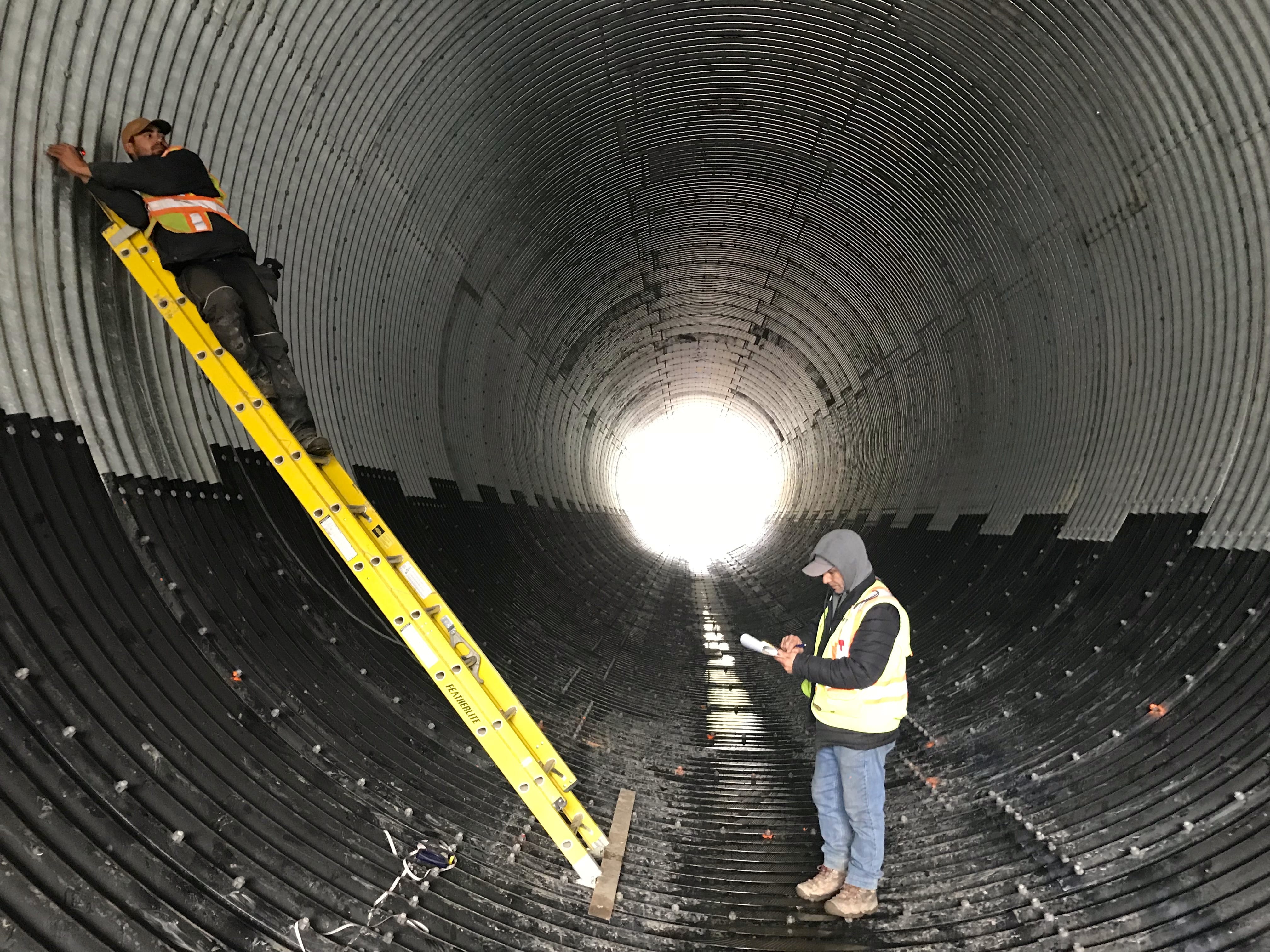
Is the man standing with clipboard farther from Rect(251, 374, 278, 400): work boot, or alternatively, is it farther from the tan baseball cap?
the tan baseball cap

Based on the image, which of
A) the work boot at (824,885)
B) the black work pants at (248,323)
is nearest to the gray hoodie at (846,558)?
the work boot at (824,885)

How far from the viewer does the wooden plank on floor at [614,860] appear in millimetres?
3979

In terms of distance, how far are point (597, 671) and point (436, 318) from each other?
3.51 m

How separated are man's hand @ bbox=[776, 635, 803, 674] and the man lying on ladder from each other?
7.95 ft

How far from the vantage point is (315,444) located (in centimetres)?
420

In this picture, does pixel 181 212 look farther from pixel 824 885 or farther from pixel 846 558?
pixel 824 885

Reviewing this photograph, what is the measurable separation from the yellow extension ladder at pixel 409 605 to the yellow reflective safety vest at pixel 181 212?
0.16m

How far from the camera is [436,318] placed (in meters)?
7.81

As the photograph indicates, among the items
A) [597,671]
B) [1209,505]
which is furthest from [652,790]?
[1209,505]

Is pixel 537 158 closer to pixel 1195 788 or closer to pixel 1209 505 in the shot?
pixel 1209 505

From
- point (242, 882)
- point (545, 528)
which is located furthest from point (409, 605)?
point (545, 528)

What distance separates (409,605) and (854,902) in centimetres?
247

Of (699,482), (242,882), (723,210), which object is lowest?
(242,882)

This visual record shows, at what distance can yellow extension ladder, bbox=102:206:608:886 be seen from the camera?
3.68 m
